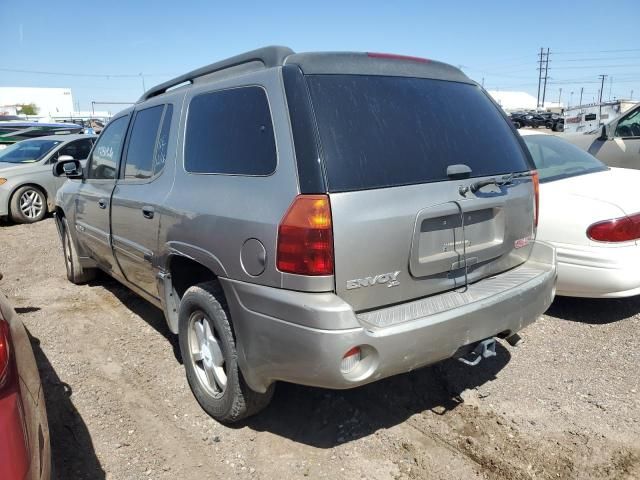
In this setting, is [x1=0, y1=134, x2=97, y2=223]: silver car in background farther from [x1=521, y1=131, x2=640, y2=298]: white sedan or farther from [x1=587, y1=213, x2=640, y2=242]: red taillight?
[x1=587, y1=213, x2=640, y2=242]: red taillight

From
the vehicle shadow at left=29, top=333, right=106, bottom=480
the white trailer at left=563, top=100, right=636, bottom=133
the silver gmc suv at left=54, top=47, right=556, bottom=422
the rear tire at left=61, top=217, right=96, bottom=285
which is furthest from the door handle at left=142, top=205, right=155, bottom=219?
the white trailer at left=563, top=100, right=636, bottom=133

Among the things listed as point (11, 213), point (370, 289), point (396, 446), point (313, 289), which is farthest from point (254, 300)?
point (11, 213)

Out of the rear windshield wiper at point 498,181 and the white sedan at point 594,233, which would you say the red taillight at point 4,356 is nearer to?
the rear windshield wiper at point 498,181

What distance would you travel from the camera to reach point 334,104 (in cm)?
241

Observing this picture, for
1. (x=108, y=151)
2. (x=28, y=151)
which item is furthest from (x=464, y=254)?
(x=28, y=151)

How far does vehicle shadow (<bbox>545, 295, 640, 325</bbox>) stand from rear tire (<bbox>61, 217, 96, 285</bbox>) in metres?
4.65

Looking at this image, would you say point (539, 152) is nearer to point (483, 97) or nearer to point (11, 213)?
point (483, 97)

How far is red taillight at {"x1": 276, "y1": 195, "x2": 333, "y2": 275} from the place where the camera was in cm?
220

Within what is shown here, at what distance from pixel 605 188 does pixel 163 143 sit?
3588mm

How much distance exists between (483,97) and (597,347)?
2129 mm

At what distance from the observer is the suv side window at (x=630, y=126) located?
23.8ft

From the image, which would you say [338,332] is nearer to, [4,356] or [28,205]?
[4,356]

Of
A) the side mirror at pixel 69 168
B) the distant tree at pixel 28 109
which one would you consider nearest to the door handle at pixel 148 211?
the side mirror at pixel 69 168

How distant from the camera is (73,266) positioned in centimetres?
557
